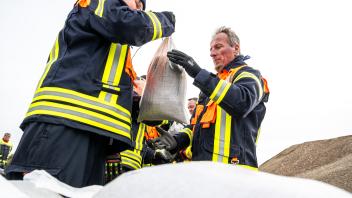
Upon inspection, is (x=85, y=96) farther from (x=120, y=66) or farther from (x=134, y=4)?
(x=134, y=4)

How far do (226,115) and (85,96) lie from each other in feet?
3.48

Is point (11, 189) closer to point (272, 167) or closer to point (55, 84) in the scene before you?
point (55, 84)

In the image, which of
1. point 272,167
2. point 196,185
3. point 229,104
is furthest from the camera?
point 272,167

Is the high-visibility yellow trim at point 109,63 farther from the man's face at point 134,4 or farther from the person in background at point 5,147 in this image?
the person in background at point 5,147

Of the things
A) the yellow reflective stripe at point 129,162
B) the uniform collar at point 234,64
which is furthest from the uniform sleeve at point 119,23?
the yellow reflective stripe at point 129,162

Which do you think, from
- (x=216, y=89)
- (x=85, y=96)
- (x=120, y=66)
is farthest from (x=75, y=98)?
(x=216, y=89)

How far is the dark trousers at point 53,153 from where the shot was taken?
1.63 meters

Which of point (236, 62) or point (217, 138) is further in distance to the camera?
point (236, 62)

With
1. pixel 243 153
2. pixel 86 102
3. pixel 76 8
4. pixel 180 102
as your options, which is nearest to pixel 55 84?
pixel 86 102

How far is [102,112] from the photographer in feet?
5.74

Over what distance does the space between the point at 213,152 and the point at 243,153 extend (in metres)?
0.19

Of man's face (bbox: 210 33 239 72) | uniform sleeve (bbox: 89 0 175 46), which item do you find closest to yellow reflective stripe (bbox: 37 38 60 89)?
uniform sleeve (bbox: 89 0 175 46)

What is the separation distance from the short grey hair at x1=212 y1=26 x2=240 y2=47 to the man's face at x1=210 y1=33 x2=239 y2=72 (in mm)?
23

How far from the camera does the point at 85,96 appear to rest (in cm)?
175
